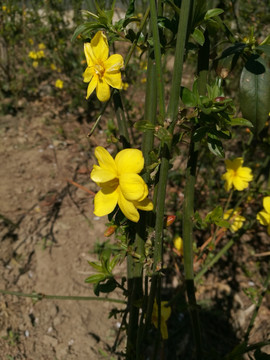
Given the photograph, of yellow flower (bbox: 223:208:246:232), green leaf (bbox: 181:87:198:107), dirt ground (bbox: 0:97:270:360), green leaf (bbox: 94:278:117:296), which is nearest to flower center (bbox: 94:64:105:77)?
green leaf (bbox: 181:87:198:107)

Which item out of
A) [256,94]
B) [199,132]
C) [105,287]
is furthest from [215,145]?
[105,287]

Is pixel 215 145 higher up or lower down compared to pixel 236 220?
higher up

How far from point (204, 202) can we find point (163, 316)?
1725 mm

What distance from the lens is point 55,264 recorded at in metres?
2.44

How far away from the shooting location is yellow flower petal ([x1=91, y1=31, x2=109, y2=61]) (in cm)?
82

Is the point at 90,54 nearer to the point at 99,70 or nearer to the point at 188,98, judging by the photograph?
the point at 99,70

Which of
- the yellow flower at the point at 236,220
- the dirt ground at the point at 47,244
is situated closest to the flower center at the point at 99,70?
the yellow flower at the point at 236,220

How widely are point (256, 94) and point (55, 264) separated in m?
2.09

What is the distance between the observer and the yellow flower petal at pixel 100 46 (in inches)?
A: 32.4

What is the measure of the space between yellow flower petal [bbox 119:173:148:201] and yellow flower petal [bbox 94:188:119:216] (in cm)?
6

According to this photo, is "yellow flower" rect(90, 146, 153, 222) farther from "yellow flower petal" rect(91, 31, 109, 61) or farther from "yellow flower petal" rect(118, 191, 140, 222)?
"yellow flower petal" rect(91, 31, 109, 61)

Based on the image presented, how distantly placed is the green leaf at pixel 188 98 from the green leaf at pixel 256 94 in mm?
116

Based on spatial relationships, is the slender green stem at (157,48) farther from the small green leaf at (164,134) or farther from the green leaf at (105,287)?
the green leaf at (105,287)

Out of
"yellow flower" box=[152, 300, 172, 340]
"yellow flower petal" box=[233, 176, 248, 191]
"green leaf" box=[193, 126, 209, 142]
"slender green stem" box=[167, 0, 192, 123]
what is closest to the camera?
"slender green stem" box=[167, 0, 192, 123]
